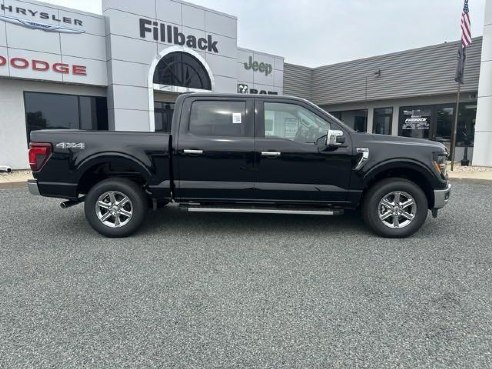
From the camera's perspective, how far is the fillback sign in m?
13.3

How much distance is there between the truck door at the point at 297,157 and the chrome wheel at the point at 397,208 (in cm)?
57

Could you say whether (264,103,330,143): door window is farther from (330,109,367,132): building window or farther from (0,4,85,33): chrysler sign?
A: (330,109,367,132): building window

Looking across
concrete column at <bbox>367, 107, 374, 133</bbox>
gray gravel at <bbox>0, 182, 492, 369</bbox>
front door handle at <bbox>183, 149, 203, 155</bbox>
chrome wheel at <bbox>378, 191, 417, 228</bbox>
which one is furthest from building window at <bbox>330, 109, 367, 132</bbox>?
front door handle at <bbox>183, 149, 203, 155</bbox>

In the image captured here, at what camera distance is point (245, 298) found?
3.18 meters

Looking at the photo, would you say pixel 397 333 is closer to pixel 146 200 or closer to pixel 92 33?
pixel 146 200

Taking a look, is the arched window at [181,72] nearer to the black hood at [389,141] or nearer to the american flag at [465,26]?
the american flag at [465,26]

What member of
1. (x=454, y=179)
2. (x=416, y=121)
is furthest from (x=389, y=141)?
(x=416, y=121)

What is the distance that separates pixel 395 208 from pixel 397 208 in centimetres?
3

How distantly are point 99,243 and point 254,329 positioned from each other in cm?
291

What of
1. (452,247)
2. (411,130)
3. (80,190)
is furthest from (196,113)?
(411,130)

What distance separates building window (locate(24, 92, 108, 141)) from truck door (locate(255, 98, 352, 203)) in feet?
34.4

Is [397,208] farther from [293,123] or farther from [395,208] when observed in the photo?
[293,123]

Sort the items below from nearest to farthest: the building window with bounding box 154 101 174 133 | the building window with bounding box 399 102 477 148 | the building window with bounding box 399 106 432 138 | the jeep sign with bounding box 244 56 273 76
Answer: the building window with bounding box 154 101 174 133 → the building window with bounding box 399 102 477 148 → the building window with bounding box 399 106 432 138 → the jeep sign with bounding box 244 56 273 76

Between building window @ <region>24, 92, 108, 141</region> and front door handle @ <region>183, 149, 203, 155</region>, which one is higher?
building window @ <region>24, 92, 108, 141</region>
